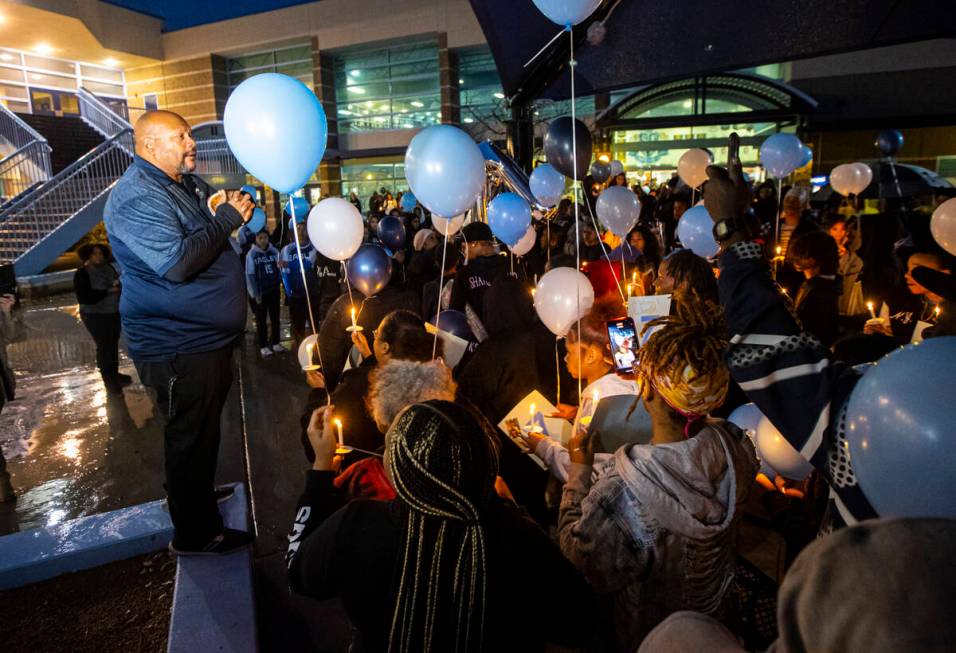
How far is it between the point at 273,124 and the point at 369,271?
1844 millimetres

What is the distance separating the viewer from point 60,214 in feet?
52.1

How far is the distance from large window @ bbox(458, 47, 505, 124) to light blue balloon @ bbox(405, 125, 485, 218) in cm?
1990

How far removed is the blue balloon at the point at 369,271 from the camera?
15.1 feet

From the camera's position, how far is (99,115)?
21.2m

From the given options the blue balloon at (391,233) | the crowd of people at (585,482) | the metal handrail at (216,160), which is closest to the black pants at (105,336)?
the blue balloon at (391,233)

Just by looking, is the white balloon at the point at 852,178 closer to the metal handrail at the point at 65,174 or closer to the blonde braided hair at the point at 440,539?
the blonde braided hair at the point at 440,539

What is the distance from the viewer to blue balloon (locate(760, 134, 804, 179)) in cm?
699

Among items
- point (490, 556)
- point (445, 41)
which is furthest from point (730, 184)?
point (445, 41)

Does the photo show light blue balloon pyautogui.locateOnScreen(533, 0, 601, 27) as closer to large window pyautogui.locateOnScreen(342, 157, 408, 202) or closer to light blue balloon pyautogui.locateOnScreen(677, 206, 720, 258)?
light blue balloon pyautogui.locateOnScreen(677, 206, 720, 258)

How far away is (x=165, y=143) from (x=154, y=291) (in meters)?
0.78

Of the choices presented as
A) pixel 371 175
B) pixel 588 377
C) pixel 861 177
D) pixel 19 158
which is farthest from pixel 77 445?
pixel 371 175

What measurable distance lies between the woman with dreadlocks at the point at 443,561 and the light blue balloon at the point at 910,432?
72 cm

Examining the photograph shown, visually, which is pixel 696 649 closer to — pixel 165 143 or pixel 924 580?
pixel 924 580

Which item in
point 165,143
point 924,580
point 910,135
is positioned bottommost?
point 924,580
